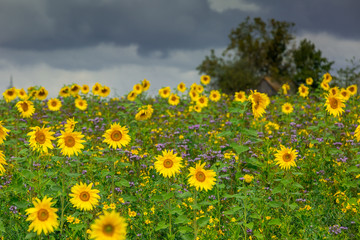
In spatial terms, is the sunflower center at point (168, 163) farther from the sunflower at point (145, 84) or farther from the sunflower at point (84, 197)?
the sunflower at point (145, 84)

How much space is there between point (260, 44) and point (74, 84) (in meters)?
35.6

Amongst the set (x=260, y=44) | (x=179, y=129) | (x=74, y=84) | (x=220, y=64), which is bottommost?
(x=179, y=129)

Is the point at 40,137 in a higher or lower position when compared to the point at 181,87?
lower

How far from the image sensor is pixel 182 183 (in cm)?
557

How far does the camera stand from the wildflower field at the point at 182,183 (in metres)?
4.15

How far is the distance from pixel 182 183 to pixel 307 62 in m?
38.1

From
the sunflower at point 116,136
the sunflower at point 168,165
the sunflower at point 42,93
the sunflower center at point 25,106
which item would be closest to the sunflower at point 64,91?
the sunflower at point 42,93

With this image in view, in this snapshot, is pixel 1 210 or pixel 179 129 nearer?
pixel 1 210

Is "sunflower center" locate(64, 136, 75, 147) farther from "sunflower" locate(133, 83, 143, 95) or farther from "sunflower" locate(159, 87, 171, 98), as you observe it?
"sunflower" locate(159, 87, 171, 98)

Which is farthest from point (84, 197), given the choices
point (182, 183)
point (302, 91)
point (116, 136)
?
point (302, 91)

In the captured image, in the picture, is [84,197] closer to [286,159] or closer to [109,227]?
[109,227]

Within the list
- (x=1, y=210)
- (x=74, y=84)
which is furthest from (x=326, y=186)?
(x=74, y=84)

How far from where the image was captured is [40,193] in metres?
4.14

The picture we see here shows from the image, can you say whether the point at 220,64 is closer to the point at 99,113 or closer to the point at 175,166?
the point at 99,113
